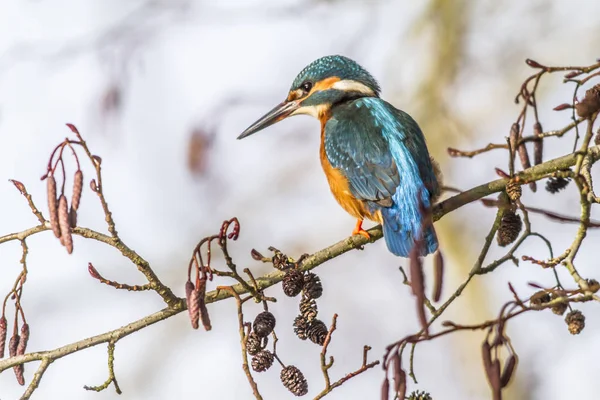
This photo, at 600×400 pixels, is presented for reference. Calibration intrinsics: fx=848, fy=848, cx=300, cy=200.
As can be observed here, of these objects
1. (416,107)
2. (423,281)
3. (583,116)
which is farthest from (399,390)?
(416,107)

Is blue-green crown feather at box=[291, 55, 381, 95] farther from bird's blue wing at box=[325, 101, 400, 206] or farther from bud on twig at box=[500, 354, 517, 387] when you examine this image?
bud on twig at box=[500, 354, 517, 387]

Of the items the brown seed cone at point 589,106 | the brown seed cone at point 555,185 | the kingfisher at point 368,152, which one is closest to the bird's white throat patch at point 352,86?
the kingfisher at point 368,152

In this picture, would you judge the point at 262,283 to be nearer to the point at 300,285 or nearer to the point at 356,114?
the point at 300,285

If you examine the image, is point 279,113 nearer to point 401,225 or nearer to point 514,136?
point 401,225

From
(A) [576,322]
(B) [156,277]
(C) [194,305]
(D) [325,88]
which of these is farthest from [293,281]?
(D) [325,88]

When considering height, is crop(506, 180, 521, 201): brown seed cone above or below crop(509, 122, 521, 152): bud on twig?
below

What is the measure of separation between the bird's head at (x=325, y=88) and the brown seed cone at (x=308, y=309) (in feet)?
4.96

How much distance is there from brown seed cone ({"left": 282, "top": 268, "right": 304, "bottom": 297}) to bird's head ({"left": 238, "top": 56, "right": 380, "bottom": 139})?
4.69 feet

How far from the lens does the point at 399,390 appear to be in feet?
5.01

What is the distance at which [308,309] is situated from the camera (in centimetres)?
221

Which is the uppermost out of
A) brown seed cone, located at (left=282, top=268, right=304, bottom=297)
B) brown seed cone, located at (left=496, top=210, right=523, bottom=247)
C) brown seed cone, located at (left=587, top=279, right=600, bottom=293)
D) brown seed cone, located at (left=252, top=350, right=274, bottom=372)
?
brown seed cone, located at (left=282, top=268, right=304, bottom=297)

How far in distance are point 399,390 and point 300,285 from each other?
0.79m

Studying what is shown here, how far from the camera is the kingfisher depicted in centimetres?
281

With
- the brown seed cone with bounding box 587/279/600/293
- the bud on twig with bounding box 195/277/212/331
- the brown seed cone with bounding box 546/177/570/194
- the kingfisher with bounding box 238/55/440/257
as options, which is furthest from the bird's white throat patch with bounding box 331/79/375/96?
the brown seed cone with bounding box 587/279/600/293
